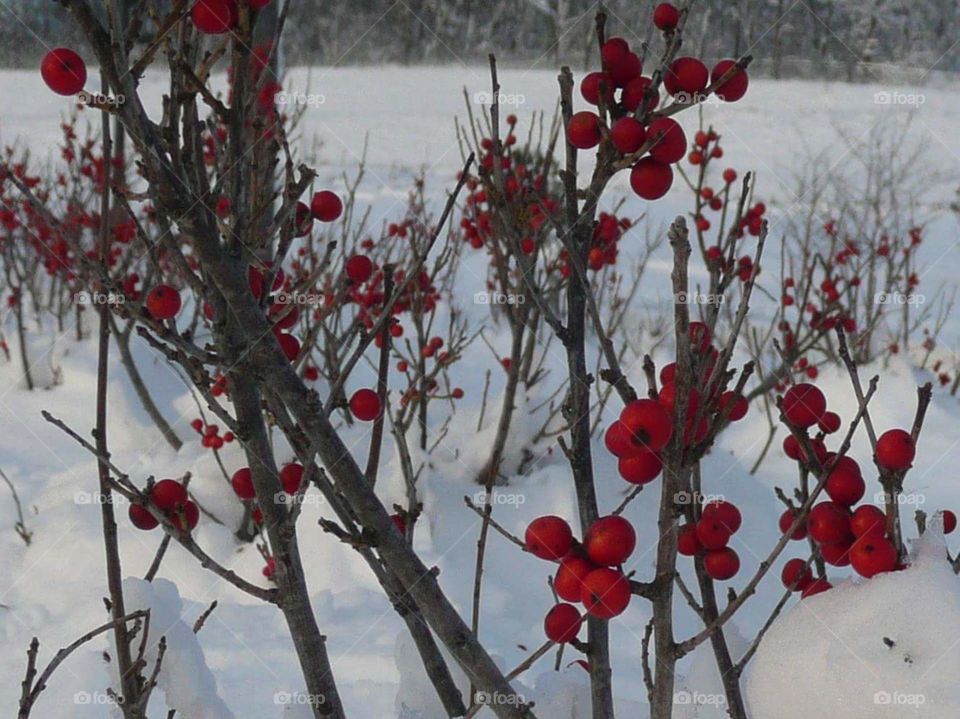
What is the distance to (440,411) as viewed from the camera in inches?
179

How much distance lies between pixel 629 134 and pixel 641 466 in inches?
15.1

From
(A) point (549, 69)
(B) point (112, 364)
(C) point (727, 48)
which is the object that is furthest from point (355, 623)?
(C) point (727, 48)

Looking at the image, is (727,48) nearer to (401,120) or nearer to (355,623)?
(401,120)

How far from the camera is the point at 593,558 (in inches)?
30.5

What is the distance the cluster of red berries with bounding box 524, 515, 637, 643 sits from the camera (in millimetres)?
746

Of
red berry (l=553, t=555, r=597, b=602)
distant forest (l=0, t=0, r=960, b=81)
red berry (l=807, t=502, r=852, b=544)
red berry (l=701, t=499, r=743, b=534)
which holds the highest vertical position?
distant forest (l=0, t=0, r=960, b=81)

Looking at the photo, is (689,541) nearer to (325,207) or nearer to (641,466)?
(641,466)

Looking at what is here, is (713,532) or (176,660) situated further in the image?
(176,660)
